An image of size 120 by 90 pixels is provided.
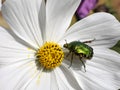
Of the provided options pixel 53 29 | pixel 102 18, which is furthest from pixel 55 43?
pixel 102 18

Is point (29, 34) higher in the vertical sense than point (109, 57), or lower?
higher

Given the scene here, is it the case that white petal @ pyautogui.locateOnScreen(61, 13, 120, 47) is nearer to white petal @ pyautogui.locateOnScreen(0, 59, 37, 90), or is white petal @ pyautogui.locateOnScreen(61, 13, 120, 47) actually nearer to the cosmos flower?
the cosmos flower

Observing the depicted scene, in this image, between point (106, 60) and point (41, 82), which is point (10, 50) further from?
point (106, 60)

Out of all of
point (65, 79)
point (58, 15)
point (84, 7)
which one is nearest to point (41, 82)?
point (65, 79)

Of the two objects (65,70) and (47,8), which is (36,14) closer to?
(47,8)

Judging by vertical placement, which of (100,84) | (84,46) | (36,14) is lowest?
(100,84)
